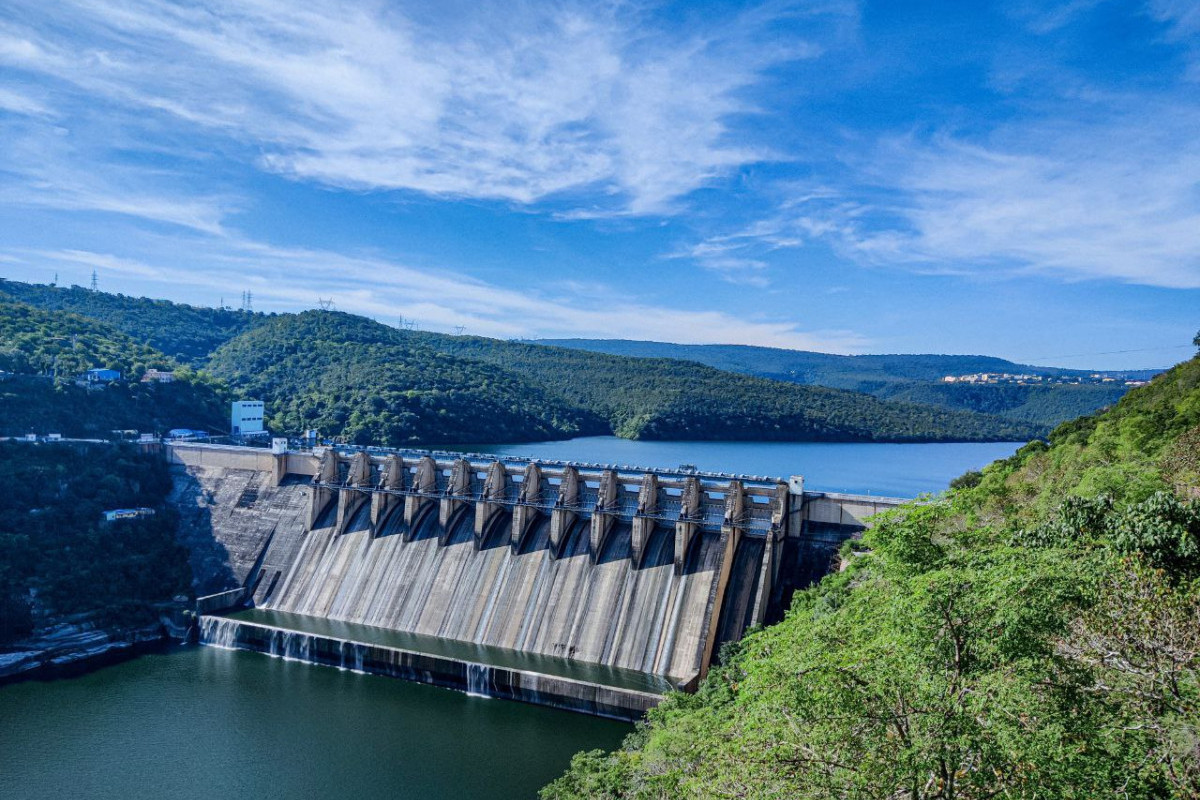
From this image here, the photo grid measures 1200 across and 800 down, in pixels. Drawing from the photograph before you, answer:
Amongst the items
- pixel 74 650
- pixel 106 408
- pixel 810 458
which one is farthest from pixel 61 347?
pixel 810 458

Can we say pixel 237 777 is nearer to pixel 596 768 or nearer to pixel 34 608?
pixel 596 768

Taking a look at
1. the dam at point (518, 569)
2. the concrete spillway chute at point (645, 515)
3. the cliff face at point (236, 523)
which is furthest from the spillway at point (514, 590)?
the cliff face at point (236, 523)

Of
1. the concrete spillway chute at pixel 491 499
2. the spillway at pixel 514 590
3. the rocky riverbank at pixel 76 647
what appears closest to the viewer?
the spillway at pixel 514 590

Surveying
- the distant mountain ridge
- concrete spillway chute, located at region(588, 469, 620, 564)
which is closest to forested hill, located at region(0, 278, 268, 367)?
the distant mountain ridge

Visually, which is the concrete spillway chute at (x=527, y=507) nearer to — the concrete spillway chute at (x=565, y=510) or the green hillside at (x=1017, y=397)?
the concrete spillway chute at (x=565, y=510)

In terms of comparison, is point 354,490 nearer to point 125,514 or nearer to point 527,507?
point 527,507

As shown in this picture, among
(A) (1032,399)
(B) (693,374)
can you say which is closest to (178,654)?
(B) (693,374)
